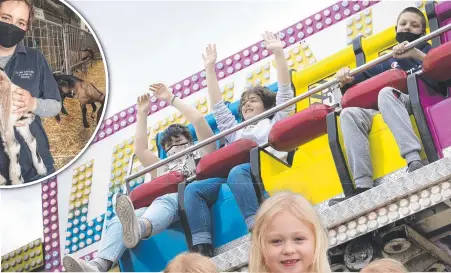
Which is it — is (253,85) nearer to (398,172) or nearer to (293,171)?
(293,171)

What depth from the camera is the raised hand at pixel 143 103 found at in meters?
3.81

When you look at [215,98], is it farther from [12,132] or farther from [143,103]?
[12,132]

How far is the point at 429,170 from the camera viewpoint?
2.61 meters

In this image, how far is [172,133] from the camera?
357cm

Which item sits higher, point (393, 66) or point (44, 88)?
point (44, 88)

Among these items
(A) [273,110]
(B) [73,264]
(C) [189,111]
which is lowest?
(B) [73,264]

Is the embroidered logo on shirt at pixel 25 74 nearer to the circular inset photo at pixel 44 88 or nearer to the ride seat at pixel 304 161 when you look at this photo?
the circular inset photo at pixel 44 88

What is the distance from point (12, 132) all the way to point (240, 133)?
41.9 inches

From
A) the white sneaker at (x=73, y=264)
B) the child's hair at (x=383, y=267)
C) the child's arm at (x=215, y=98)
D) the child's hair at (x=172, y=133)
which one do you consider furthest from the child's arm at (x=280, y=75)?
the child's hair at (x=383, y=267)

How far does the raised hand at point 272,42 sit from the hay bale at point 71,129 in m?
A: 0.75

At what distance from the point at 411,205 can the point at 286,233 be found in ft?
2.94

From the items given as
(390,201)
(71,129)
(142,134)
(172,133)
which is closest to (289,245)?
(390,201)

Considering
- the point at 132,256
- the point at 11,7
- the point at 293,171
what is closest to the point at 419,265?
the point at 293,171

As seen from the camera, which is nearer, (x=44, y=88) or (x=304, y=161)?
(x=304, y=161)
